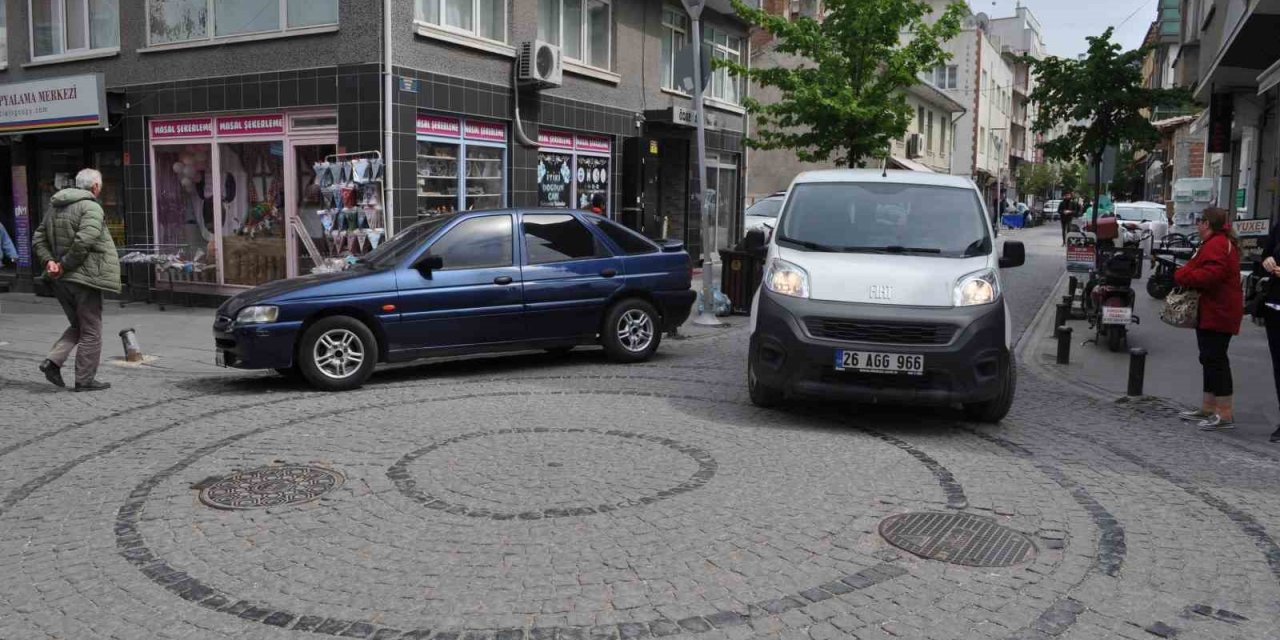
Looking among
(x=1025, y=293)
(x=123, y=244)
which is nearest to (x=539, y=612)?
(x=123, y=244)

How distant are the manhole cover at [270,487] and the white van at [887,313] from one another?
327 cm

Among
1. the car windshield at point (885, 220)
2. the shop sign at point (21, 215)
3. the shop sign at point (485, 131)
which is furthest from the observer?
the shop sign at point (21, 215)

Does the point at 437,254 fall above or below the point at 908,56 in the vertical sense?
below

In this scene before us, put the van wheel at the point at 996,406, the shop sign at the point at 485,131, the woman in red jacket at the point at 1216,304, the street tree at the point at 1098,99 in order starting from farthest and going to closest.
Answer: the street tree at the point at 1098,99 < the shop sign at the point at 485,131 < the woman in red jacket at the point at 1216,304 < the van wheel at the point at 996,406

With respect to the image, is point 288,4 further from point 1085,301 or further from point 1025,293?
point 1025,293

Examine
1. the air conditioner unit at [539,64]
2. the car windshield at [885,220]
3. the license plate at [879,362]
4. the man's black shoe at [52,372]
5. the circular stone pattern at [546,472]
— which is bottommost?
the circular stone pattern at [546,472]

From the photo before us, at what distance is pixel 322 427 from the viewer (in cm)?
741

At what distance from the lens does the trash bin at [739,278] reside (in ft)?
48.6

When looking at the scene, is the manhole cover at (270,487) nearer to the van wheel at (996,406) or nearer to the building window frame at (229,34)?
the van wheel at (996,406)

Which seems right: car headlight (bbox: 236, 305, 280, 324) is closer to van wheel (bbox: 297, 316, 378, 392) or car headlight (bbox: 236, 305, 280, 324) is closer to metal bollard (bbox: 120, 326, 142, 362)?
van wheel (bbox: 297, 316, 378, 392)

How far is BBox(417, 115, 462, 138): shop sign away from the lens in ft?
48.8

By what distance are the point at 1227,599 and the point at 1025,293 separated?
16.1m

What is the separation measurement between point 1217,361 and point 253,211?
13.4 m

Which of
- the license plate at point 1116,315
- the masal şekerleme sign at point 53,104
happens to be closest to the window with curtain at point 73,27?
the masal şekerleme sign at point 53,104
